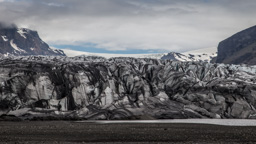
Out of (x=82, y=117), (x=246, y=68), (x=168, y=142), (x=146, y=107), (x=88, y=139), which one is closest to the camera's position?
(x=168, y=142)

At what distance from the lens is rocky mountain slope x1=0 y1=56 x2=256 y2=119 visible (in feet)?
182

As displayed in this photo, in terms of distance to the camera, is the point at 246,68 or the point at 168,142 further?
the point at 246,68

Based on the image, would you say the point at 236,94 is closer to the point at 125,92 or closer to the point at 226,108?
the point at 226,108

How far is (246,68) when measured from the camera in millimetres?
79688

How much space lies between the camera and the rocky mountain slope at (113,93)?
5556 centimetres

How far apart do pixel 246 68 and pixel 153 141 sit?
6025 cm

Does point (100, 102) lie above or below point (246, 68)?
below

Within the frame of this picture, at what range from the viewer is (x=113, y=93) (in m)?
60.6

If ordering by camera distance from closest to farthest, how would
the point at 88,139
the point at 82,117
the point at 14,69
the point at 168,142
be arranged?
the point at 168,142, the point at 88,139, the point at 82,117, the point at 14,69

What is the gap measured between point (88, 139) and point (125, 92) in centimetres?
3756

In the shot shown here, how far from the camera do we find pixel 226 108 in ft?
193

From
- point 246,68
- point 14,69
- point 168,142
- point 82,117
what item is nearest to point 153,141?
point 168,142

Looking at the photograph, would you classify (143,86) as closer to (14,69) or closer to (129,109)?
(129,109)

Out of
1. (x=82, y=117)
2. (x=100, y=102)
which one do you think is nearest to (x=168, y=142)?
(x=82, y=117)
